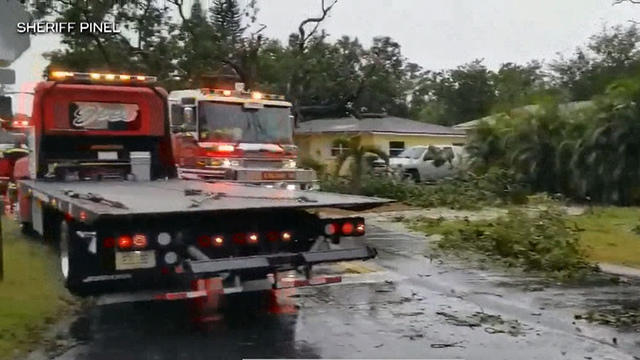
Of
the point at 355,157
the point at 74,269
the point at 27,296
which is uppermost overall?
the point at 355,157

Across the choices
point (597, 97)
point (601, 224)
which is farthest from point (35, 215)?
point (597, 97)

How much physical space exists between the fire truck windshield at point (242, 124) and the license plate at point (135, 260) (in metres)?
9.92

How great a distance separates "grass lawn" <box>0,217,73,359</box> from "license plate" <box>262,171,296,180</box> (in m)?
5.50

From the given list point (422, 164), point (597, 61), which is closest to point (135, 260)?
point (422, 164)

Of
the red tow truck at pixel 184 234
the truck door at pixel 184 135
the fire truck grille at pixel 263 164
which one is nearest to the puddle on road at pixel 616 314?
the red tow truck at pixel 184 234

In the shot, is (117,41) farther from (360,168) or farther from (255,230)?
(255,230)

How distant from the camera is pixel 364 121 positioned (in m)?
46.8

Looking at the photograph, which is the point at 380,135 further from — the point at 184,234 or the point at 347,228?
the point at 184,234

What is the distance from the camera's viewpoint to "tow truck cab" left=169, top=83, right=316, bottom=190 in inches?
675

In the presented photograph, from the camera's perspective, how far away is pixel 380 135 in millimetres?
43000

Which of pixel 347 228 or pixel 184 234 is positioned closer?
pixel 184 234

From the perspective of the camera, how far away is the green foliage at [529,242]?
1212cm

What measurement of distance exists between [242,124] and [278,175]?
1.34 meters

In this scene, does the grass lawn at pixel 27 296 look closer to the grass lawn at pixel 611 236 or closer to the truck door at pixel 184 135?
the truck door at pixel 184 135
